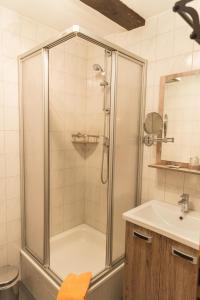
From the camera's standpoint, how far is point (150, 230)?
1.45 metres

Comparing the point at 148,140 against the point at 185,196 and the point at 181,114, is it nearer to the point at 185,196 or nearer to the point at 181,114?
the point at 181,114

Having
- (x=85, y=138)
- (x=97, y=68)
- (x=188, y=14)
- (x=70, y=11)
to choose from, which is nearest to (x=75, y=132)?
(x=85, y=138)

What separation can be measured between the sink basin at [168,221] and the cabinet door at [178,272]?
62 mm

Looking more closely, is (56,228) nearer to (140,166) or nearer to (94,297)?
(94,297)

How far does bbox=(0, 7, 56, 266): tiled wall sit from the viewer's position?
1.78 metres

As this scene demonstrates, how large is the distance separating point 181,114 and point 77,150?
1265 millimetres

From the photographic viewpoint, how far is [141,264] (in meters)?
1.52

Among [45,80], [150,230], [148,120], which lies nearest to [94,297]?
[150,230]

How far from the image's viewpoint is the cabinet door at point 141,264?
1444mm

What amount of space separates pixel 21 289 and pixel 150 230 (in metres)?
1.43

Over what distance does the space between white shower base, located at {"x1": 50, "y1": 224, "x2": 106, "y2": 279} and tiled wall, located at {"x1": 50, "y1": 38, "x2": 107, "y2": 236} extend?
3.4 inches

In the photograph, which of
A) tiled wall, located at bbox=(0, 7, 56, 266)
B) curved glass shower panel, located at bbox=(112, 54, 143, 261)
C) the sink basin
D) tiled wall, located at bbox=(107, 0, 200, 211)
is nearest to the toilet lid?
tiled wall, located at bbox=(0, 7, 56, 266)

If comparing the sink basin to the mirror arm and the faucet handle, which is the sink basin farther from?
the mirror arm

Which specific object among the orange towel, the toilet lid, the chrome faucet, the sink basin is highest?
the chrome faucet
